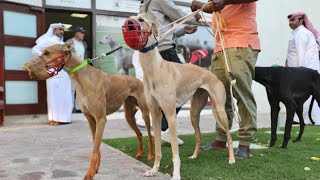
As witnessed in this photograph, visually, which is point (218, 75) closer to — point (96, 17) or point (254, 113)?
point (254, 113)

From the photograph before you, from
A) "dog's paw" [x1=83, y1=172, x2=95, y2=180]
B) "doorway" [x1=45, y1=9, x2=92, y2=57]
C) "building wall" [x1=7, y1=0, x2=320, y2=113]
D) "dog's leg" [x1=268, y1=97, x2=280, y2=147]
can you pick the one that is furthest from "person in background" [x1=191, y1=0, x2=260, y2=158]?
"building wall" [x1=7, y1=0, x2=320, y2=113]

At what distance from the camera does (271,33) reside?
43.5 ft

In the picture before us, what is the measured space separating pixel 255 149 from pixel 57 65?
2763 mm

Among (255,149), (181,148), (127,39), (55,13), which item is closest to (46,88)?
(55,13)

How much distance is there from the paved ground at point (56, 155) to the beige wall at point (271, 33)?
18.8ft

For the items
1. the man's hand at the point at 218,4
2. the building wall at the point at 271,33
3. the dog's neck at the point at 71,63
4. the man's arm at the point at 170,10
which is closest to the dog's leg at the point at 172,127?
the dog's neck at the point at 71,63

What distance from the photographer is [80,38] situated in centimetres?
951

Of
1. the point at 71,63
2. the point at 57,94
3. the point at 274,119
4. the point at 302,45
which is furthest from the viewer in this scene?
the point at 57,94

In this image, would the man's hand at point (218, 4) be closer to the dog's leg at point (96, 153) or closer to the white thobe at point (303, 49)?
the dog's leg at point (96, 153)

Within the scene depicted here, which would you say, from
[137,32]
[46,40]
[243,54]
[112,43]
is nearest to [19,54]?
[46,40]

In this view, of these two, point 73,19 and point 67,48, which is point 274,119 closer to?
point 67,48

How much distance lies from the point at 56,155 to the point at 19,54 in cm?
480

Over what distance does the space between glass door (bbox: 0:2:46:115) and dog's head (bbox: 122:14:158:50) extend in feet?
19.5

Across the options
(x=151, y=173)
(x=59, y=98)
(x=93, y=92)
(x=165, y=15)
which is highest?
(x=165, y=15)
